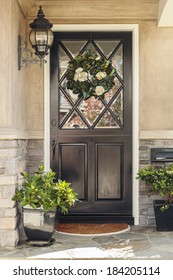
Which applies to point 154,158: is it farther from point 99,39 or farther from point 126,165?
point 99,39

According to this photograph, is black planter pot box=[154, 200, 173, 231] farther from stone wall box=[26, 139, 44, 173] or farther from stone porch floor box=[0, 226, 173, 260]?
stone wall box=[26, 139, 44, 173]

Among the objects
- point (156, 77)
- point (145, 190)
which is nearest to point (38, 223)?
point (145, 190)

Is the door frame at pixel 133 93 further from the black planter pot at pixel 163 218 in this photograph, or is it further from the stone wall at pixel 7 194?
the stone wall at pixel 7 194

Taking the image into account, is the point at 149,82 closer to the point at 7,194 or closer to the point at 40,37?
the point at 40,37

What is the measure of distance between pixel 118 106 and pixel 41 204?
184cm

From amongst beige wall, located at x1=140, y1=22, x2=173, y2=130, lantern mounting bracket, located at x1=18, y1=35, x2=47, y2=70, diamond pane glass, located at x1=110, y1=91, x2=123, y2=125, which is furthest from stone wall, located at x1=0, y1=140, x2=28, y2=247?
beige wall, located at x1=140, y1=22, x2=173, y2=130

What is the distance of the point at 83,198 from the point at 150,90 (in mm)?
1577

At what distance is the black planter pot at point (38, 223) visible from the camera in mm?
5137

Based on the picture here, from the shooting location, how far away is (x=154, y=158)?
6152 millimetres

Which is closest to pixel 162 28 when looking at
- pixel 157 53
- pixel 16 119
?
pixel 157 53

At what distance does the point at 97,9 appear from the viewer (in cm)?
612

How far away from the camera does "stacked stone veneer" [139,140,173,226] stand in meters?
6.17

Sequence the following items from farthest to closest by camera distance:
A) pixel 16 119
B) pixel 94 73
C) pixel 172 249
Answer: pixel 94 73
pixel 16 119
pixel 172 249

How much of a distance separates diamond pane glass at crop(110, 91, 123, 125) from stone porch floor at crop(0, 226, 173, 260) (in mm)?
1477
